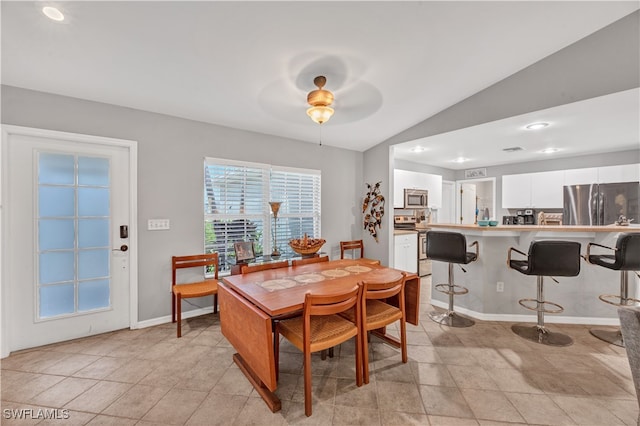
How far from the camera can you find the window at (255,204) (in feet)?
11.2

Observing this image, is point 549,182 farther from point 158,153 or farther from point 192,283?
point 158,153

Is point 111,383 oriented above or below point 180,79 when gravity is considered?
below

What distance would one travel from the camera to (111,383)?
200 cm

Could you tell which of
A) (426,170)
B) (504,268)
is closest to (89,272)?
(504,268)

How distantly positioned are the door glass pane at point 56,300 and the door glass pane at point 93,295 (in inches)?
2.7

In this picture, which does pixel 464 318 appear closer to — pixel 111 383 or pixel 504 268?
pixel 504 268

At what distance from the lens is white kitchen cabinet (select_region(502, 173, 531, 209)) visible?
525cm

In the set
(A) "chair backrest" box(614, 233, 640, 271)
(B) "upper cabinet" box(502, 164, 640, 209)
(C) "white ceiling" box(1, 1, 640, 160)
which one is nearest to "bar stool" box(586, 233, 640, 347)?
(A) "chair backrest" box(614, 233, 640, 271)

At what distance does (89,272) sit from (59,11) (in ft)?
7.52

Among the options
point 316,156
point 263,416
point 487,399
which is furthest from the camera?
point 316,156

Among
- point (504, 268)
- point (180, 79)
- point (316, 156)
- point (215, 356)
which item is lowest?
point (215, 356)

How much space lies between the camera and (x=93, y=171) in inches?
108

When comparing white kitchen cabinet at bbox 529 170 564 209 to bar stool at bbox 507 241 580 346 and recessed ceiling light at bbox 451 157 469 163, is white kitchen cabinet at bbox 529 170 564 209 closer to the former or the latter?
recessed ceiling light at bbox 451 157 469 163

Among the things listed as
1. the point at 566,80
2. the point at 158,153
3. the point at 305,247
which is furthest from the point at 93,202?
the point at 566,80
